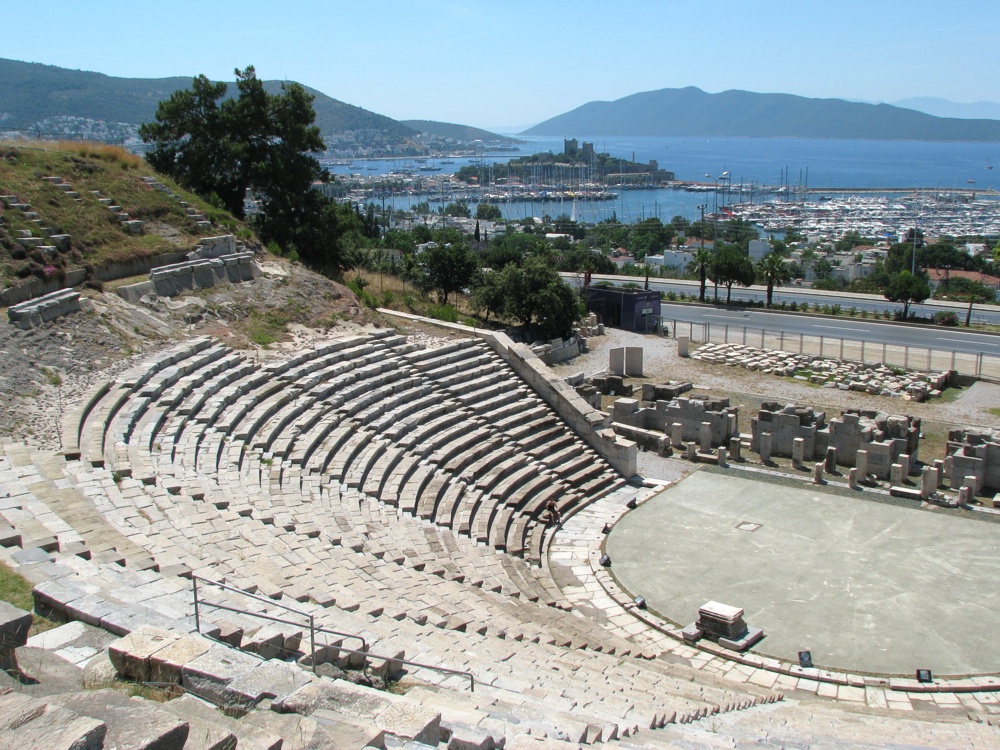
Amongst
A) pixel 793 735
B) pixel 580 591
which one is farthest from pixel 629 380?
pixel 793 735

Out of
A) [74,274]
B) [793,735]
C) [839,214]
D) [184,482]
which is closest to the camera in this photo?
[793,735]

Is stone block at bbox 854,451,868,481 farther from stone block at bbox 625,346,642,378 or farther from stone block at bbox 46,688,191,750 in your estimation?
stone block at bbox 46,688,191,750

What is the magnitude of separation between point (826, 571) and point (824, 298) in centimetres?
4190

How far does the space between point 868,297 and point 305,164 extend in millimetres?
39159

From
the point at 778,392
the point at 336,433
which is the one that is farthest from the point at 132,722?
the point at 778,392

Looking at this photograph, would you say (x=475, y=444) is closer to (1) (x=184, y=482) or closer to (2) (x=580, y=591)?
(2) (x=580, y=591)

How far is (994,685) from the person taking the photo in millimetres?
13242

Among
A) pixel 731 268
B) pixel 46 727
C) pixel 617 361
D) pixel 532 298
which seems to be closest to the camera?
pixel 46 727

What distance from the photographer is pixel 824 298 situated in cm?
5519

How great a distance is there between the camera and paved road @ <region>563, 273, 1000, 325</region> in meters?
48.6

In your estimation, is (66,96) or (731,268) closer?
(731,268)

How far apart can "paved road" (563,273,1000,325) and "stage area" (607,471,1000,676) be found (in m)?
32.1

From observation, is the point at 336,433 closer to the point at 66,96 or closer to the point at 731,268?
the point at 731,268

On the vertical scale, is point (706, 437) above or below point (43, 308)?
below
